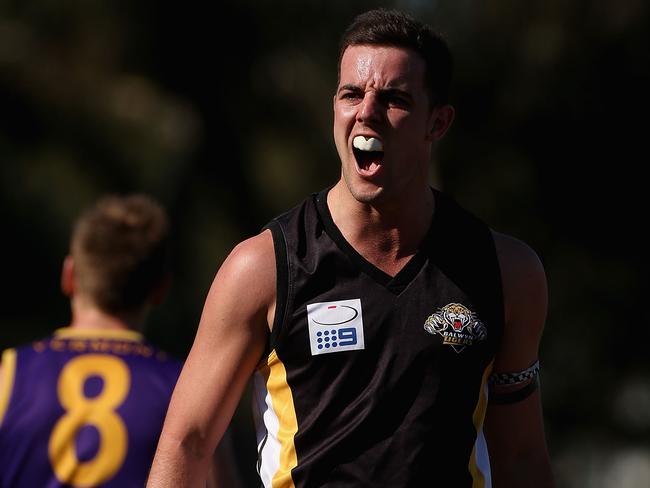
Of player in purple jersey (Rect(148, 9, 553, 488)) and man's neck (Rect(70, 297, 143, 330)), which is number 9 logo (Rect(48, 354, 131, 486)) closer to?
man's neck (Rect(70, 297, 143, 330))

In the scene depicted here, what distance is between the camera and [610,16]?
16.8 metres

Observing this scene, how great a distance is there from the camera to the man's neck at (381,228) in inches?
157

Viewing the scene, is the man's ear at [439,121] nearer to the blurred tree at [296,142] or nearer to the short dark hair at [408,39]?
the short dark hair at [408,39]

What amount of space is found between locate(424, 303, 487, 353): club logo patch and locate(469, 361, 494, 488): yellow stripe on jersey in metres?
0.17

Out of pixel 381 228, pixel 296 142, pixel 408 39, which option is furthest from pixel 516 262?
pixel 296 142

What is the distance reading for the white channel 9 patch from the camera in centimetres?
383

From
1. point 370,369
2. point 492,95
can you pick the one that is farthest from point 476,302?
point 492,95

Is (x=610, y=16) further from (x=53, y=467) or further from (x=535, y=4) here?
(x=53, y=467)

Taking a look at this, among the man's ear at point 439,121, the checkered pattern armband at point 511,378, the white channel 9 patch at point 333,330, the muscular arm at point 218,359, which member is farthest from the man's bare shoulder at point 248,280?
the checkered pattern armband at point 511,378

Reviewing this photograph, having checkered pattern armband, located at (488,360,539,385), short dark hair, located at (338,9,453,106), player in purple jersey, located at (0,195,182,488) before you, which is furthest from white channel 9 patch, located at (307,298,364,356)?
player in purple jersey, located at (0,195,182,488)

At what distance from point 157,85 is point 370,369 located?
1436 centimetres

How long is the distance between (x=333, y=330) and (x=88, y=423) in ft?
4.74

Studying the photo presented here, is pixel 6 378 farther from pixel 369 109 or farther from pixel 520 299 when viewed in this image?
pixel 520 299

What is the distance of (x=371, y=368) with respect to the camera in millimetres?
3844
